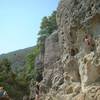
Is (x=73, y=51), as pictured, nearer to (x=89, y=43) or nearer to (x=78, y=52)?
(x=78, y=52)

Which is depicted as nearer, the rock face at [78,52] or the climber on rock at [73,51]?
the rock face at [78,52]

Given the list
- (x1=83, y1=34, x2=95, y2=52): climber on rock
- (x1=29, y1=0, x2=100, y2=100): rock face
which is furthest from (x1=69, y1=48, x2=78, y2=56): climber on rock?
(x1=83, y1=34, x2=95, y2=52): climber on rock

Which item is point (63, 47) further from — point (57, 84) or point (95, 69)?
point (95, 69)

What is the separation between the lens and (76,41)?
18281 millimetres

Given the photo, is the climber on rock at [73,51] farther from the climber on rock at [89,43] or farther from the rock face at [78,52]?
the climber on rock at [89,43]

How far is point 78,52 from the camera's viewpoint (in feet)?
59.2

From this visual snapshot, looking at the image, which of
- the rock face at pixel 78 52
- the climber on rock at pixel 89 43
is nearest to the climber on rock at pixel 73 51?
the rock face at pixel 78 52

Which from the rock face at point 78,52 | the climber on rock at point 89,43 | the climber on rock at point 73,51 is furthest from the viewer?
the climber on rock at point 73,51

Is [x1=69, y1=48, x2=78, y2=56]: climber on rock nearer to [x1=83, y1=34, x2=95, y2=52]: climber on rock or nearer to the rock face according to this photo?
the rock face

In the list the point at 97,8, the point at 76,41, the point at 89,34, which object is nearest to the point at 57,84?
the point at 76,41

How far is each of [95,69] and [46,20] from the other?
3057cm

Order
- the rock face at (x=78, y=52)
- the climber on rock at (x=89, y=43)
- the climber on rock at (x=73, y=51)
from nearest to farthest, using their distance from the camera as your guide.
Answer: the rock face at (x=78, y=52), the climber on rock at (x=89, y=43), the climber on rock at (x=73, y=51)

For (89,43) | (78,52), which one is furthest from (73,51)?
(89,43)

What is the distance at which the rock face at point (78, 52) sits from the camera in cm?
1487
